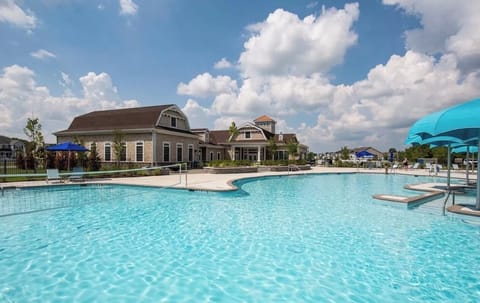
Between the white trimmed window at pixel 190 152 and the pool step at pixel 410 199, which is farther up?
the white trimmed window at pixel 190 152

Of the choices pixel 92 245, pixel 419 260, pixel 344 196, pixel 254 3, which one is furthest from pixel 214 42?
pixel 419 260

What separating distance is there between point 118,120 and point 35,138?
25.2ft

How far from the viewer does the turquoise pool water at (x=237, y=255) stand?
4.04 metres

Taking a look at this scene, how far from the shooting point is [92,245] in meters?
5.94

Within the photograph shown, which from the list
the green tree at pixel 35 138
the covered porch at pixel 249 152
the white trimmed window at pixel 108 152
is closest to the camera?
the green tree at pixel 35 138

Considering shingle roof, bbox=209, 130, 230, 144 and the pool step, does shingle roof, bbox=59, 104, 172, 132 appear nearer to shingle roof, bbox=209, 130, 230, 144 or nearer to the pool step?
shingle roof, bbox=209, 130, 230, 144

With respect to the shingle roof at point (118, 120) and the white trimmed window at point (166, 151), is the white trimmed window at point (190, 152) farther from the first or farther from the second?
the shingle roof at point (118, 120)

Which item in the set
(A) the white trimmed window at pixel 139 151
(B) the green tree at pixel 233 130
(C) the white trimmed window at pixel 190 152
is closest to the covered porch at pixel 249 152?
(B) the green tree at pixel 233 130

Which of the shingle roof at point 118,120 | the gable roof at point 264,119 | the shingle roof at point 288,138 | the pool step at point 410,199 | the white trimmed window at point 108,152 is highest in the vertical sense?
the gable roof at point 264,119

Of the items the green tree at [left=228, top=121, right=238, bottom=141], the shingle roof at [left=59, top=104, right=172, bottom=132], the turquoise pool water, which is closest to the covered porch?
the green tree at [left=228, top=121, right=238, bottom=141]

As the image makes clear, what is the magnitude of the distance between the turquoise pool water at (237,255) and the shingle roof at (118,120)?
17.3 metres

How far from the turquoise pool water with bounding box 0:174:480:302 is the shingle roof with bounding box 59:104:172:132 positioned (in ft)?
56.9

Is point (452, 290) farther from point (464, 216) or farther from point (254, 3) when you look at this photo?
point (254, 3)

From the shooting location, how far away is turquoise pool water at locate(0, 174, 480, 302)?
4035 mm
